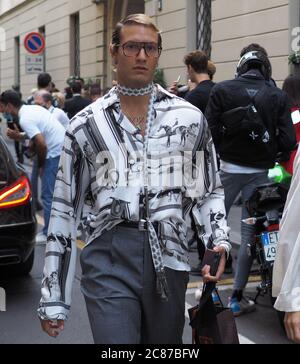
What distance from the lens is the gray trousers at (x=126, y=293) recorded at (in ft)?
8.53

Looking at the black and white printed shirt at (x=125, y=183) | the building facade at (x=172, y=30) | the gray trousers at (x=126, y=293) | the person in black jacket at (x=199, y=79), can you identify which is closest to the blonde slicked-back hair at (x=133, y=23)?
the black and white printed shirt at (x=125, y=183)

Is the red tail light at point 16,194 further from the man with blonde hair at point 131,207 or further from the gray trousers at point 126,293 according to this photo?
the gray trousers at point 126,293

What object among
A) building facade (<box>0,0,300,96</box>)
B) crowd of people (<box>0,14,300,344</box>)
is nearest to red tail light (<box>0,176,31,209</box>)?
crowd of people (<box>0,14,300,344</box>)

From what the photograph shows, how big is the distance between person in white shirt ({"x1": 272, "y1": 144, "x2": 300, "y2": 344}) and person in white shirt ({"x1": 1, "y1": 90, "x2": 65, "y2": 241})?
554 cm

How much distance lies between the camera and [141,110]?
2.77 metres

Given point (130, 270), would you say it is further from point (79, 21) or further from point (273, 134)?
point (79, 21)

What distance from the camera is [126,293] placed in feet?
8.58

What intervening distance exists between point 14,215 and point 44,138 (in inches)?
89.7

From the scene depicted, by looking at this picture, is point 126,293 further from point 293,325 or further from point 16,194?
point 16,194

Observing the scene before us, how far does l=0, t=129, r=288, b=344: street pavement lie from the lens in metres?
4.68

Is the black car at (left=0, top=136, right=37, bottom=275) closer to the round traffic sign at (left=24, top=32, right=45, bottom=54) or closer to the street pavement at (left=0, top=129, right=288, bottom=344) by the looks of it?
the street pavement at (left=0, top=129, right=288, bottom=344)

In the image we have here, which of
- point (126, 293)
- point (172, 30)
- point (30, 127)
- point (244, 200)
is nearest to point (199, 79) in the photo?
point (244, 200)

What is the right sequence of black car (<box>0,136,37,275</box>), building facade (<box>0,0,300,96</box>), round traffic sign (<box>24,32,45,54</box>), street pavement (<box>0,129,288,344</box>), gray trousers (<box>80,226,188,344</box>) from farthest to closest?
round traffic sign (<box>24,32,45,54</box>), building facade (<box>0,0,300,96</box>), black car (<box>0,136,37,275</box>), street pavement (<box>0,129,288,344</box>), gray trousers (<box>80,226,188,344</box>)
